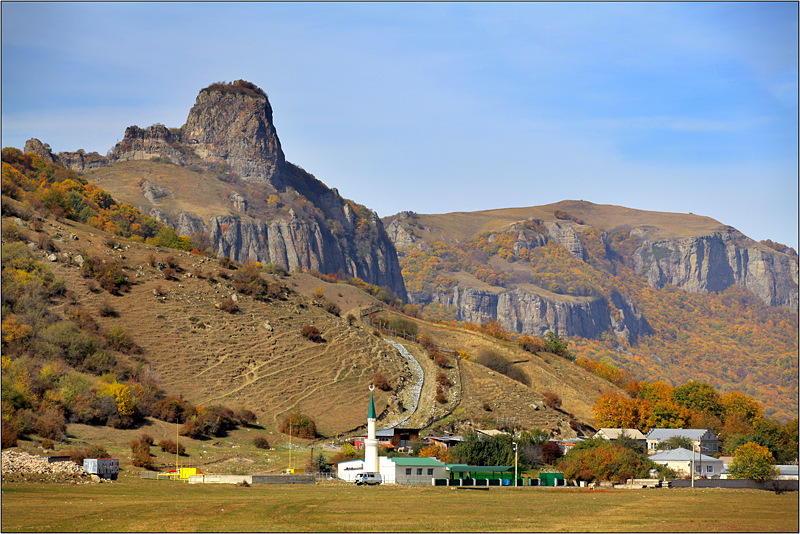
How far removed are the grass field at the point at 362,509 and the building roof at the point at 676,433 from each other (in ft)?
92.8

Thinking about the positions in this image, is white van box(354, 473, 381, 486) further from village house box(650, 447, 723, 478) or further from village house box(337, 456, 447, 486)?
village house box(650, 447, 723, 478)

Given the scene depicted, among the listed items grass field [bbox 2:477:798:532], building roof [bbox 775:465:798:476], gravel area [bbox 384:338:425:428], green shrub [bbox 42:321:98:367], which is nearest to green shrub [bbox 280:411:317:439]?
gravel area [bbox 384:338:425:428]

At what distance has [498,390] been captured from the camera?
87.4 metres

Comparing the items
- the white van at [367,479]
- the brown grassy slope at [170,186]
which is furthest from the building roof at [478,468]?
the brown grassy slope at [170,186]

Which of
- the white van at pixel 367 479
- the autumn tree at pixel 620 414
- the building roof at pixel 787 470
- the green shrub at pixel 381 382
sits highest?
the green shrub at pixel 381 382

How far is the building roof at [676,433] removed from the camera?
79.4 meters

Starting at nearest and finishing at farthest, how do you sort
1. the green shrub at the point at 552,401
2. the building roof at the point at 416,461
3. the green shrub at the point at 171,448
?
1. the building roof at the point at 416,461
2. the green shrub at the point at 171,448
3. the green shrub at the point at 552,401

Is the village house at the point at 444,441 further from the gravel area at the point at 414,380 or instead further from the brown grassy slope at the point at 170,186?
the brown grassy slope at the point at 170,186

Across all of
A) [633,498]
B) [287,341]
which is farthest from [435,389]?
[633,498]

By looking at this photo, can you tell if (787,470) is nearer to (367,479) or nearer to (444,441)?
(444,441)

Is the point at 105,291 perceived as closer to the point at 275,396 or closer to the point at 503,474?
the point at 275,396

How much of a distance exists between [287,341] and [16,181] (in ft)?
185

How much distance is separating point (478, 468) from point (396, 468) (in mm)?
5469

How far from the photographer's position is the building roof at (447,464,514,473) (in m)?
55.7
